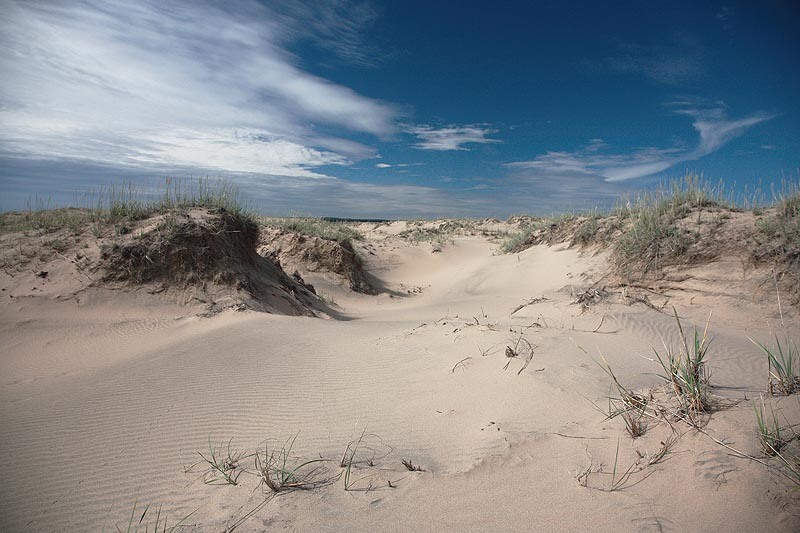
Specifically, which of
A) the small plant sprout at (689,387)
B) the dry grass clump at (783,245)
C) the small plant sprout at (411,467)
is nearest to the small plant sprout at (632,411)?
the small plant sprout at (689,387)

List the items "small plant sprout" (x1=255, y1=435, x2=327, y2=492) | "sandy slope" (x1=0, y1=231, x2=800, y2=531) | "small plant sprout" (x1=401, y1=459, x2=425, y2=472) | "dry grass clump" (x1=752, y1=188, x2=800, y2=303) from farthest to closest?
"dry grass clump" (x1=752, y1=188, x2=800, y2=303) < "small plant sprout" (x1=401, y1=459, x2=425, y2=472) < "small plant sprout" (x1=255, y1=435, x2=327, y2=492) < "sandy slope" (x1=0, y1=231, x2=800, y2=531)

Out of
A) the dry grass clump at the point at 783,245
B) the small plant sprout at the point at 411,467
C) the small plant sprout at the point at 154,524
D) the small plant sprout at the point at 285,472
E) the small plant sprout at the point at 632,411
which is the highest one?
the dry grass clump at the point at 783,245

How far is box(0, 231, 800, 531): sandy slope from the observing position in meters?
1.61

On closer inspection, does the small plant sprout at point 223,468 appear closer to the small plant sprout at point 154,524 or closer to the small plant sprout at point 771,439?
the small plant sprout at point 154,524

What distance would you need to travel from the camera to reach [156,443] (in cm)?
240

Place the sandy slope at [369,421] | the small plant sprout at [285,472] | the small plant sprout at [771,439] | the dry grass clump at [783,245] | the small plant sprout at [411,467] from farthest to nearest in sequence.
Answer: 1. the dry grass clump at [783,245]
2. the small plant sprout at [411,467]
3. the small plant sprout at [285,472]
4. the sandy slope at [369,421]
5. the small plant sprout at [771,439]

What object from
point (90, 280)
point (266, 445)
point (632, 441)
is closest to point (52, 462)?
point (266, 445)

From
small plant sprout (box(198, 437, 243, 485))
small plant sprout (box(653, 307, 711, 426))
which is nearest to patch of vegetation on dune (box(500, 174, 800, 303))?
small plant sprout (box(653, 307, 711, 426))

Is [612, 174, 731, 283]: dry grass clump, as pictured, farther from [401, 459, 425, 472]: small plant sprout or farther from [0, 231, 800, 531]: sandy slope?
[401, 459, 425, 472]: small plant sprout

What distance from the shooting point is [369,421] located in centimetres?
262

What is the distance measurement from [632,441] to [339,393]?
208 centimetres

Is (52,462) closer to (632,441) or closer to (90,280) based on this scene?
(632,441)

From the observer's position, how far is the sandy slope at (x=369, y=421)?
5.29ft

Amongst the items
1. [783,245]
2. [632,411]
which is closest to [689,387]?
[632,411]
